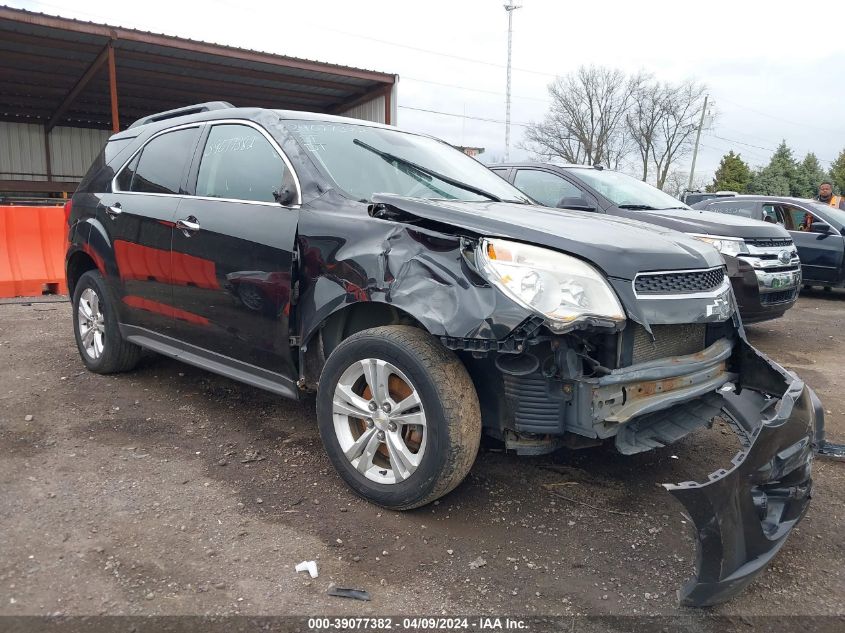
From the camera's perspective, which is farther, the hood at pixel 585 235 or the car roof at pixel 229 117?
the car roof at pixel 229 117

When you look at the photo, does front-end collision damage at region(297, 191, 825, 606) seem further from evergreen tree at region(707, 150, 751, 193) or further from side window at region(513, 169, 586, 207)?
evergreen tree at region(707, 150, 751, 193)

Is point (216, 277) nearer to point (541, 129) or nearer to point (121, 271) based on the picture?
point (121, 271)

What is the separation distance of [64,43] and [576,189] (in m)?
13.3

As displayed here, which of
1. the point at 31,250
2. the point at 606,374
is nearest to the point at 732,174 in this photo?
the point at 31,250

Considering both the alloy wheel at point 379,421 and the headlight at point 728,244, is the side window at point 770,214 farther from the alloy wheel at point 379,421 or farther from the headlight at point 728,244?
the alloy wheel at point 379,421

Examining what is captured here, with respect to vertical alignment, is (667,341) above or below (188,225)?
below

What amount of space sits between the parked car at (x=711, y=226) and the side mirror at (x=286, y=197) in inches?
130

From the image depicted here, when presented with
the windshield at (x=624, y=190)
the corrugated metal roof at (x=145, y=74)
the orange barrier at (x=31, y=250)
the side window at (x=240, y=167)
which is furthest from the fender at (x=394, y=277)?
the corrugated metal roof at (x=145, y=74)

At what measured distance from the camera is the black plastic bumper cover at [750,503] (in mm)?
2152

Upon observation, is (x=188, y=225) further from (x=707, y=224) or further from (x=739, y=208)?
(x=739, y=208)

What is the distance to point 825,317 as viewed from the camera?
8484 millimetres

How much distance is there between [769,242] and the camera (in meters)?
6.60

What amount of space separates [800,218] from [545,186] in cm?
522

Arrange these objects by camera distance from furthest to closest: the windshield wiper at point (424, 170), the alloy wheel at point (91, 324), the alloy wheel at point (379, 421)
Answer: the alloy wheel at point (91, 324)
the windshield wiper at point (424, 170)
the alloy wheel at point (379, 421)
